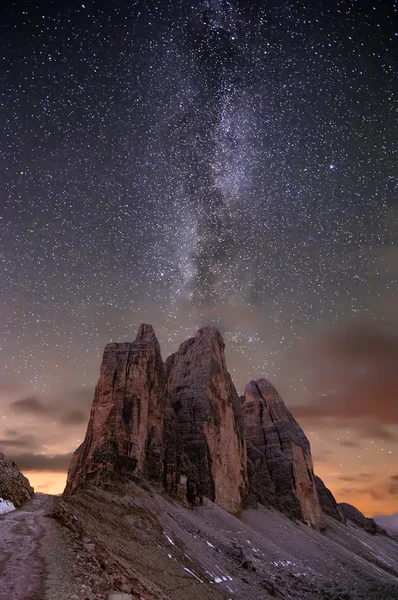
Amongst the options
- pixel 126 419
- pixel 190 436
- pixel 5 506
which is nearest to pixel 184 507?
pixel 126 419

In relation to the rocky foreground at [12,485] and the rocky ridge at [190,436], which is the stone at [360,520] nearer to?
the rocky ridge at [190,436]

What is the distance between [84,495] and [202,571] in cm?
1156

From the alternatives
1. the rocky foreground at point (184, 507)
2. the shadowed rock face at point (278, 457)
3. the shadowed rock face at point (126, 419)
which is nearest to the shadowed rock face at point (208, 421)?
the rocky foreground at point (184, 507)

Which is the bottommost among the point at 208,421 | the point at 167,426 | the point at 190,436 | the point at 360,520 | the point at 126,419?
the point at 360,520

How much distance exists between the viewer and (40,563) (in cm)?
1086

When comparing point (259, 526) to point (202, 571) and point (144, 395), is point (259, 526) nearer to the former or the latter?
point (144, 395)

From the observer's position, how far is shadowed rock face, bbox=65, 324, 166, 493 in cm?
5022

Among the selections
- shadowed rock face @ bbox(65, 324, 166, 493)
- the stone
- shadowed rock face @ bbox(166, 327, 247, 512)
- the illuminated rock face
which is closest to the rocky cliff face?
the illuminated rock face

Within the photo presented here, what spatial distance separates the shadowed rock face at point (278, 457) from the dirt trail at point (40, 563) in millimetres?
69985

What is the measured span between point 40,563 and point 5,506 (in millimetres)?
10660

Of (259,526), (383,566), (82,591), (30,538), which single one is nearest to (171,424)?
(259,526)

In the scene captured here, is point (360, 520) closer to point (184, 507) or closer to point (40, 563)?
point (184, 507)

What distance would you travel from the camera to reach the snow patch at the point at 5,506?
18.9 metres

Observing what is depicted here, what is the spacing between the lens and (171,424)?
65.0 metres
